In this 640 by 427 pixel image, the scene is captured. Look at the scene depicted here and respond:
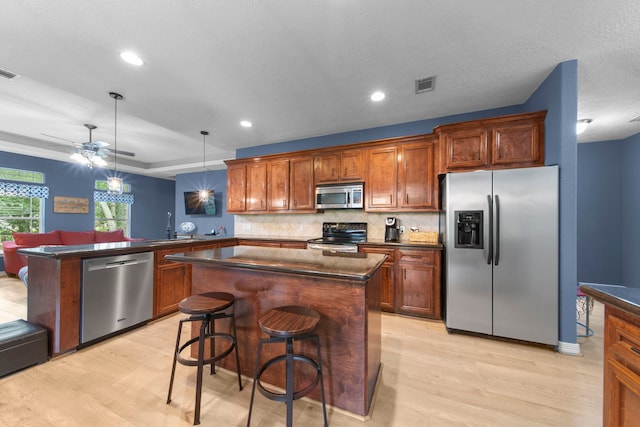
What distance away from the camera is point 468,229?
2809 mm

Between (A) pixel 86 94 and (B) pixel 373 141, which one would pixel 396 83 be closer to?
(B) pixel 373 141

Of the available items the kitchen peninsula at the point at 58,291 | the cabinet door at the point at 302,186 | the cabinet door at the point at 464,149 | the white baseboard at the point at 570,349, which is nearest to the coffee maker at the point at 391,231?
the cabinet door at the point at 464,149

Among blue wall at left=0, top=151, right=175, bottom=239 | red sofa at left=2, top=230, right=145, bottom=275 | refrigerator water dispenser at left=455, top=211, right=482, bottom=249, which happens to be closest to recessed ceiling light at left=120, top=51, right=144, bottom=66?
refrigerator water dispenser at left=455, top=211, right=482, bottom=249

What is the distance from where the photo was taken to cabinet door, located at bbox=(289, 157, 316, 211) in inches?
169

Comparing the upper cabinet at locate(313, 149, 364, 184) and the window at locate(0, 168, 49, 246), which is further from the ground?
the upper cabinet at locate(313, 149, 364, 184)

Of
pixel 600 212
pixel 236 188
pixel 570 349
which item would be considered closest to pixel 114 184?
pixel 236 188

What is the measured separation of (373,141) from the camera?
3814 mm

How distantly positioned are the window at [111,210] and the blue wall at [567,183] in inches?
382

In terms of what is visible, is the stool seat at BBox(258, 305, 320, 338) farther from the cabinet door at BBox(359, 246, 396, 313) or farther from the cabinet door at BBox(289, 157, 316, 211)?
the cabinet door at BBox(289, 157, 316, 211)

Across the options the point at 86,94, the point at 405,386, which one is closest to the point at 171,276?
the point at 86,94

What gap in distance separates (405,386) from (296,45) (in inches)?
116

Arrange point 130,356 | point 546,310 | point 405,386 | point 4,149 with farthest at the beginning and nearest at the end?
point 4,149, point 546,310, point 130,356, point 405,386

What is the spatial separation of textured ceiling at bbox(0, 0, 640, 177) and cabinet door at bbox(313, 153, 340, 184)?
563 millimetres

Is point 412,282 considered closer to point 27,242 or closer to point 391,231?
point 391,231
